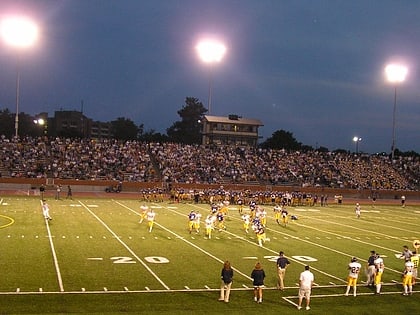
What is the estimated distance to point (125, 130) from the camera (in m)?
100

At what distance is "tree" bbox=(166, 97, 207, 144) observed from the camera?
109062 millimetres

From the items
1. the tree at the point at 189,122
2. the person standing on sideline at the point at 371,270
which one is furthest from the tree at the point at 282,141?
the person standing on sideline at the point at 371,270

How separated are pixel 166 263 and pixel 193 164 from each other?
37.4 metres

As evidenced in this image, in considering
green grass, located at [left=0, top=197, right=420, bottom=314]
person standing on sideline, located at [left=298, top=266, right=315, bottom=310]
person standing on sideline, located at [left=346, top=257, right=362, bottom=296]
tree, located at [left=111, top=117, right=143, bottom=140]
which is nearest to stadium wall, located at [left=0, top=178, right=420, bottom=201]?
green grass, located at [left=0, top=197, right=420, bottom=314]

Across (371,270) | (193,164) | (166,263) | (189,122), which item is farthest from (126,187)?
(189,122)

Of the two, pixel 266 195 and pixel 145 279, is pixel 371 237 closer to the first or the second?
pixel 145 279

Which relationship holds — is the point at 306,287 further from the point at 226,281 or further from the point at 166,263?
the point at 166,263

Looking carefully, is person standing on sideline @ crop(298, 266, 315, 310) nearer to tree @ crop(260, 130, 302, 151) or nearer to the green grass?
the green grass

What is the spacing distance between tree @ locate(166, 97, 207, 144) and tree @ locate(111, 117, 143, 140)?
8874mm

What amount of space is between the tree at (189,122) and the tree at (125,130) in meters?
8.87

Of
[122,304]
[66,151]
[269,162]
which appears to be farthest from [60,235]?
[269,162]

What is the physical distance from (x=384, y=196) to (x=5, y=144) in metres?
38.3

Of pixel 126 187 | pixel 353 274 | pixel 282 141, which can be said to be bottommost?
pixel 353 274

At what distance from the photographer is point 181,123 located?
111312mm
